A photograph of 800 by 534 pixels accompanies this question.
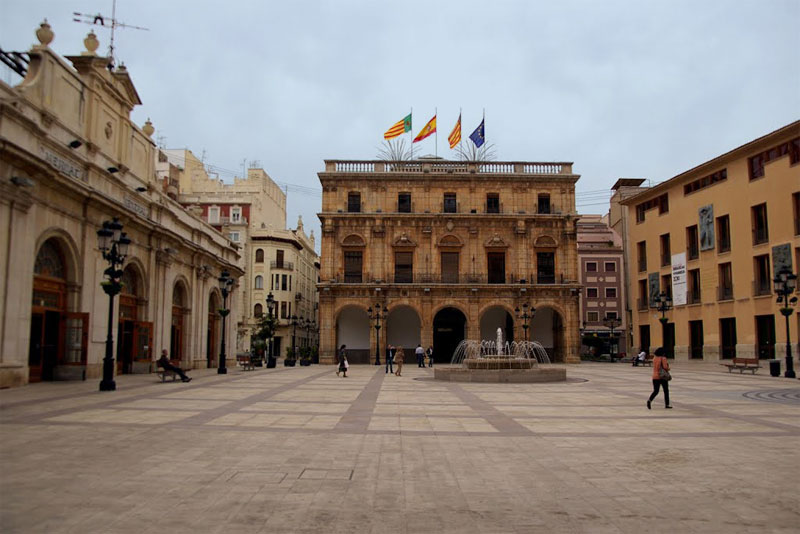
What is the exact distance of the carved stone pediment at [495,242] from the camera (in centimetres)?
4881

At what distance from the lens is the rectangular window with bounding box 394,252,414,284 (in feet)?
160

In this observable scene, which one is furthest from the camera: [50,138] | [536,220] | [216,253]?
[536,220]

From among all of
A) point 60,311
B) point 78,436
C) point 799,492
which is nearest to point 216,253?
point 60,311

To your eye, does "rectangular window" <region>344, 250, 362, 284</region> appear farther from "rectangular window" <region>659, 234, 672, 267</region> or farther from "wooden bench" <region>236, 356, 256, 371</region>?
"rectangular window" <region>659, 234, 672, 267</region>

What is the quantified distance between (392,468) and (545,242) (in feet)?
141

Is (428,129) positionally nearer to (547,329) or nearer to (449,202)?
(449,202)

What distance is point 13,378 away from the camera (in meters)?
17.6

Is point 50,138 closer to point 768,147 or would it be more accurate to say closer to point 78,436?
point 78,436

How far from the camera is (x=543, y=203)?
49.8 meters

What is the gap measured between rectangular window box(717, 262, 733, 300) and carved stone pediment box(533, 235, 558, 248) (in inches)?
480

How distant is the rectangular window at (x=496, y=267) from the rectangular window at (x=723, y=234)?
15.1m

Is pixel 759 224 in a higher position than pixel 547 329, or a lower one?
higher

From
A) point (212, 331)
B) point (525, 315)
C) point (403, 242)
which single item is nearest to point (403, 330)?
point (403, 242)

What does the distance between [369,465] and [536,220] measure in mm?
42976
